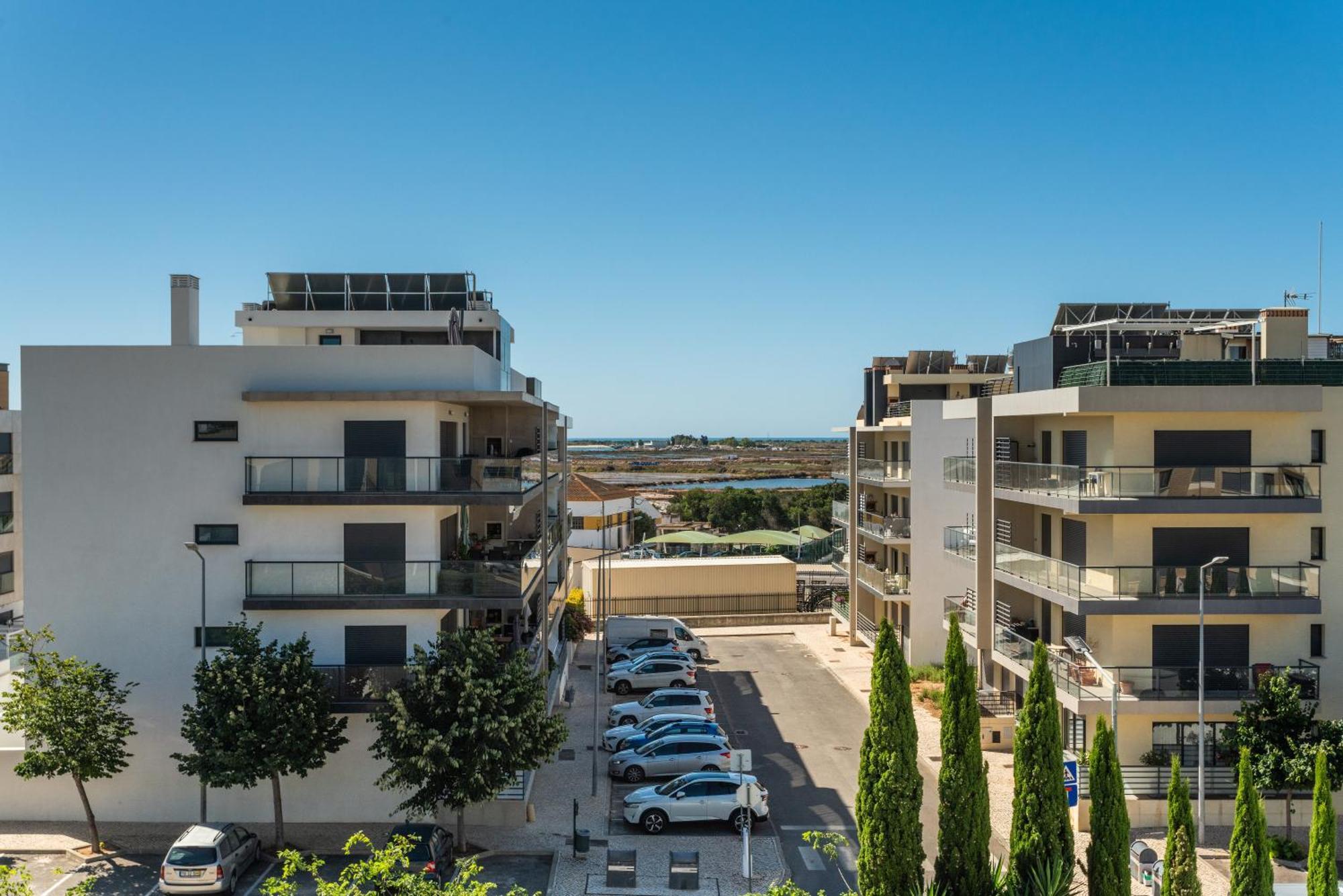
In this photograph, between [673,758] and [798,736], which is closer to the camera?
[673,758]

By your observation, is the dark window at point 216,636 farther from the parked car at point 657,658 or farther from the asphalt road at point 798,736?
the parked car at point 657,658

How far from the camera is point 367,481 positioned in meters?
23.2

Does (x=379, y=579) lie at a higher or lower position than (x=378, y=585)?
higher

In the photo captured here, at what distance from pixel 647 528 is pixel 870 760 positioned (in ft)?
218

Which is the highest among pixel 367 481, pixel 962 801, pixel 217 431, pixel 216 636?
pixel 217 431

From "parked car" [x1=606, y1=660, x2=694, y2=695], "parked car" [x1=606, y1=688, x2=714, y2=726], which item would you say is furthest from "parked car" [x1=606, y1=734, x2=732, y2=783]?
"parked car" [x1=606, y1=660, x2=694, y2=695]

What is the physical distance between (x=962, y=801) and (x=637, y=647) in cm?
2479

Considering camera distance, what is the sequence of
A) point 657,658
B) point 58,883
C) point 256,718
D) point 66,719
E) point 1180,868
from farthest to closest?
point 657,658 → point 66,719 → point 256,718 → point 58,883 → point 1180,868

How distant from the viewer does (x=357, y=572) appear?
918 inches

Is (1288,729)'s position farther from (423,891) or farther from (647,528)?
(647,528)

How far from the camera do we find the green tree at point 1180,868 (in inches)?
661

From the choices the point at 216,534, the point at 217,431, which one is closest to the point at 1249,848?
the point at 216,534

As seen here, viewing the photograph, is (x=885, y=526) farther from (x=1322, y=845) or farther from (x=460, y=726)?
(x=1322, y=845)

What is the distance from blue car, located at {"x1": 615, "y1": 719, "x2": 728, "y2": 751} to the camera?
29.2 m
